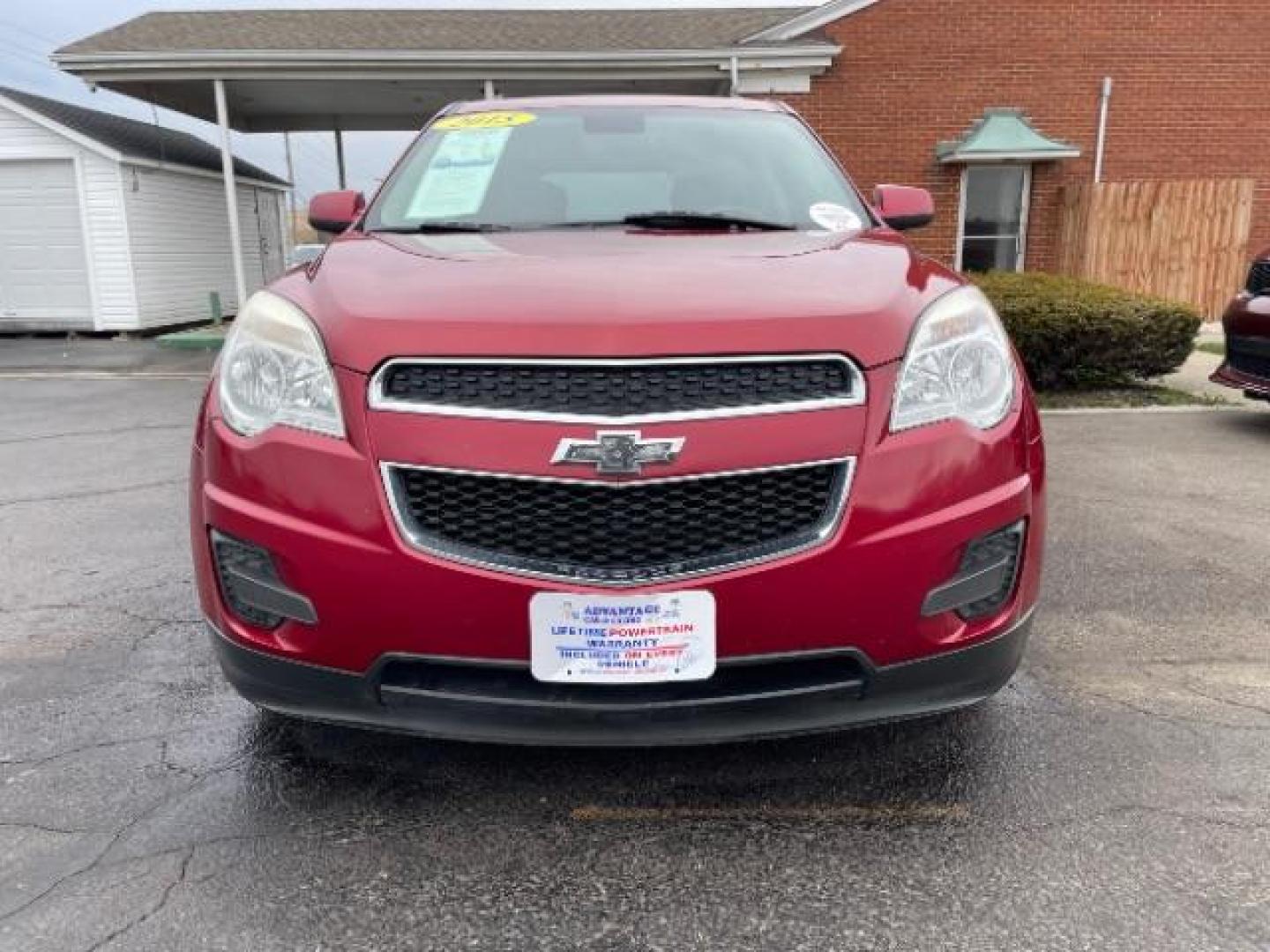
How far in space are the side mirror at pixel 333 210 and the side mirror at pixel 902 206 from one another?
1834 millimetres

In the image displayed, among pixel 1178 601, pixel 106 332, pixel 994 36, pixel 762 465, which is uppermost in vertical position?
pixel 994 36

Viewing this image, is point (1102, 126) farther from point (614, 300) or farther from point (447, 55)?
point (614, 300)

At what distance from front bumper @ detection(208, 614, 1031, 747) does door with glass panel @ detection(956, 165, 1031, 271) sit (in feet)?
38.6

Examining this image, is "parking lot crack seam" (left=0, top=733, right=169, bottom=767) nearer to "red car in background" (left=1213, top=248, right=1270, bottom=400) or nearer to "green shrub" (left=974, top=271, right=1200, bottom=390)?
"red car in background" (left=1213, top=248, right=1270, bottom=400)

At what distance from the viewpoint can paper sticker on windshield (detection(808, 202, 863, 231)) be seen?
2.88 meters

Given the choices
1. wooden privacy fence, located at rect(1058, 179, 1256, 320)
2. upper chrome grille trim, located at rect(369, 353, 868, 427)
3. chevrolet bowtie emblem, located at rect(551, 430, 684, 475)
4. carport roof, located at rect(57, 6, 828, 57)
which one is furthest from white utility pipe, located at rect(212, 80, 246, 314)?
chevrolet bowtie emblem, located at rect(551, 430, 684, 475)

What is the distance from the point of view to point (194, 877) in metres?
2.04

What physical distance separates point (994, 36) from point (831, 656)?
1267 cm

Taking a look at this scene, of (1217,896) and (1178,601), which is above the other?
(1217,896)

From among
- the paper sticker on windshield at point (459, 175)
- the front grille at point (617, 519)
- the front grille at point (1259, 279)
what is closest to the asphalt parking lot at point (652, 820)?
the front grille at point (617, 519)

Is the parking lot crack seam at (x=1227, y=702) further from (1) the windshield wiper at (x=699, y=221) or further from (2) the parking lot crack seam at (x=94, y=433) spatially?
(2) the parking lot crack seam at (x=94, y=433)

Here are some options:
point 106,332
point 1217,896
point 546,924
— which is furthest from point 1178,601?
point 106,332

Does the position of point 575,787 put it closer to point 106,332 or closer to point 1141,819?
point 1141,819

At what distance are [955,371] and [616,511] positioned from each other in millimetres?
800
